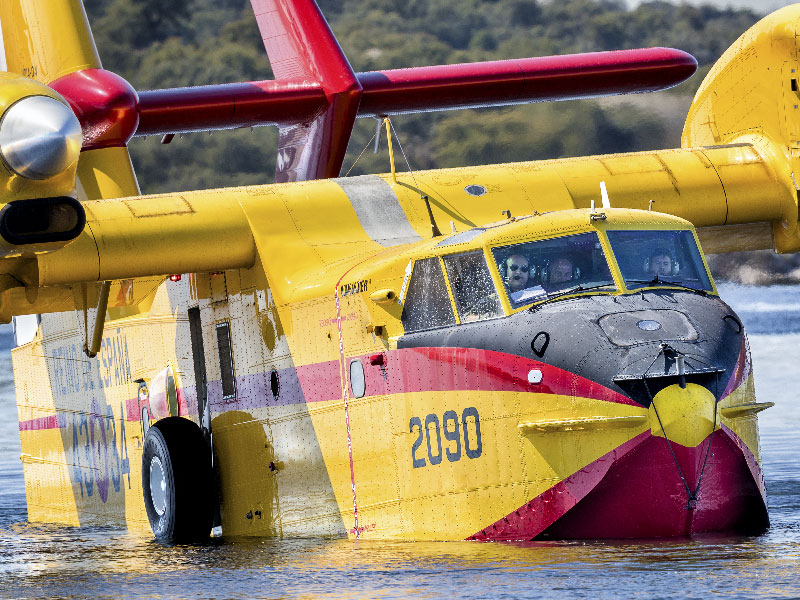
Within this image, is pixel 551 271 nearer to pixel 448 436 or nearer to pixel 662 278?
pixel 662 278

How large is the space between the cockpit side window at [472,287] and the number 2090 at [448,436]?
0.73 meters

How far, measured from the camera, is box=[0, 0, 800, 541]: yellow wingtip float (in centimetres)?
1070

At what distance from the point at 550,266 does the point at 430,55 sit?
105 ft

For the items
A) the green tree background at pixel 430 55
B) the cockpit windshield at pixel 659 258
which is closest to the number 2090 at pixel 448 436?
the cockpit windshield at pixel 659 258

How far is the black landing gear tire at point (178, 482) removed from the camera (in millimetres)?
14625

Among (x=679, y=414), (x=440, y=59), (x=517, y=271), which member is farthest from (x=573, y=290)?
(x=440, y=59)

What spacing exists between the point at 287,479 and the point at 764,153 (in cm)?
Result: 648

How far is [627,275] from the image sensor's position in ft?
37.3

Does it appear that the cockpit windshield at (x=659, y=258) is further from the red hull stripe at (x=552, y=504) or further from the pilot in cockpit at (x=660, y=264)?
the red hull stripe at (x=552, y=504)

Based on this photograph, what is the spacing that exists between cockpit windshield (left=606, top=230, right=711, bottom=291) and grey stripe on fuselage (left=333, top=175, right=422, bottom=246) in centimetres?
320

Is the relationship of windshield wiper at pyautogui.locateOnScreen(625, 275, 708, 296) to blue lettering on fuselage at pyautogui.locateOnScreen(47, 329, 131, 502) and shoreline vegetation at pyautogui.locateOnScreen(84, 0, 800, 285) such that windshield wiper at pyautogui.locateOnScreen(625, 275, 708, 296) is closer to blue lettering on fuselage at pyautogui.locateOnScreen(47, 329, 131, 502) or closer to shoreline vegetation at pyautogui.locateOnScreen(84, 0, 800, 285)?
blue lettering on fuselage at pyautogui.locateOnScreen(47, 329, 131, 502)

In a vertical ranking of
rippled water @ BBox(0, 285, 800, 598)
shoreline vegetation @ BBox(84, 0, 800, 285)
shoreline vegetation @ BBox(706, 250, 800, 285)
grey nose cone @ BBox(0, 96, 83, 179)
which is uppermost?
shoreline vegetation @ BBox(84, 0, 800, 285)

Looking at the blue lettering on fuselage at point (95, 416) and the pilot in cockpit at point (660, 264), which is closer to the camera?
the pilot in cockpit at point (660, 264)

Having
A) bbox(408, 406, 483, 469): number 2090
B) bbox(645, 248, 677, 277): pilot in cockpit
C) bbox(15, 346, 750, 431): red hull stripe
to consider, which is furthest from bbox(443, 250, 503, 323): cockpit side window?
bbox(645, 248, 677, 277): pilot in cockpit
